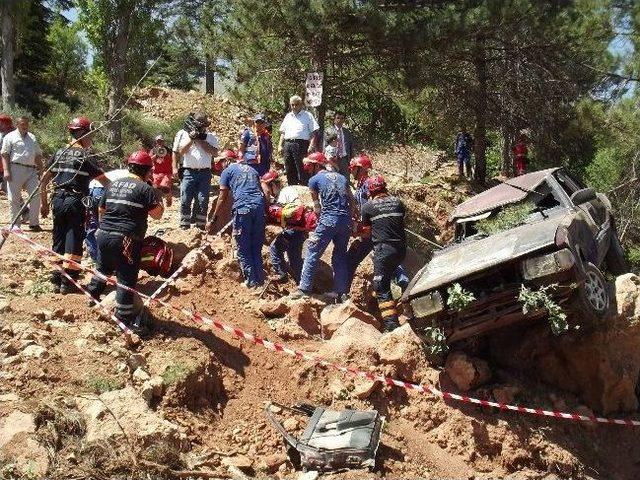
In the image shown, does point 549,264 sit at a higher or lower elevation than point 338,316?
higher

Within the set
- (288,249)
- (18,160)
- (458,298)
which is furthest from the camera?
(18,160)

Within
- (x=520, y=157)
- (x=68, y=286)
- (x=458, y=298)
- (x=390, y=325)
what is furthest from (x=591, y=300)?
(x=520, y=157)

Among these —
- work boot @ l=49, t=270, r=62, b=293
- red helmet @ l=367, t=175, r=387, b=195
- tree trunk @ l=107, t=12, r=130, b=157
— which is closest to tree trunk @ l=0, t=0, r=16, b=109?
tree trunk @ l=107, t=12, r=130, b=157

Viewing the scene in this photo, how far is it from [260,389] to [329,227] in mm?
2329

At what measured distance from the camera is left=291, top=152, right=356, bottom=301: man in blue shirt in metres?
8.20

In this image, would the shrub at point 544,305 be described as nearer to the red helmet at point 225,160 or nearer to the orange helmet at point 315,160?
the orange helmet at point 315,160

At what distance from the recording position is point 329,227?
26.8ft

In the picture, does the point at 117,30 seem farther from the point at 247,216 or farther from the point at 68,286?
the point at 68,286

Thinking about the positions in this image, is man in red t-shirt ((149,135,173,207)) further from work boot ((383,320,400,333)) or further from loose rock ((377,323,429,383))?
loose rock ((377,323,429,383))

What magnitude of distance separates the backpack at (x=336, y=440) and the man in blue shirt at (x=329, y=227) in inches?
99.1

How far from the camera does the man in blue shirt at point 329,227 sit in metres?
8.20

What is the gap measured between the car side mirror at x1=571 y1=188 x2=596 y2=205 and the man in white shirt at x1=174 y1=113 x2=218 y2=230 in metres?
4.47

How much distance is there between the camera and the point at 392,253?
8188 millimetres

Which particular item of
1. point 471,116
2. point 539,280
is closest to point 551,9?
point 471,116
